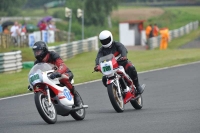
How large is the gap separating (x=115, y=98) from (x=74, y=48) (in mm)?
22549

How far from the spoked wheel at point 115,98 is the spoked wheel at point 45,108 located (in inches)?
57.4

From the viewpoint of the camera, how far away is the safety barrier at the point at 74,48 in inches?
1218

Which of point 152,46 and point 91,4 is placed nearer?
point 152,46

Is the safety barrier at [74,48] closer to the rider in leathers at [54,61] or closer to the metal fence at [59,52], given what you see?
the metal fence at [59,52]

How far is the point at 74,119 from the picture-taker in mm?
11609

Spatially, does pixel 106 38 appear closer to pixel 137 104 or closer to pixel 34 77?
pixel 137 104

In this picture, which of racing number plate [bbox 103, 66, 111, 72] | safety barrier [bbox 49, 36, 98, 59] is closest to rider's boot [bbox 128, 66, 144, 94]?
racing number plate [bbox 103, 66, 111, 72]

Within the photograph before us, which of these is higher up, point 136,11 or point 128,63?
point 128,63

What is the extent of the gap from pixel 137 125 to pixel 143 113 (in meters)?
1.95

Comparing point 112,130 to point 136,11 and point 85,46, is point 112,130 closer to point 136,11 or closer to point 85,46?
point 85,46

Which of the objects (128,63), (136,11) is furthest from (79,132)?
(136,11)

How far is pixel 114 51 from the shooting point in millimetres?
12406

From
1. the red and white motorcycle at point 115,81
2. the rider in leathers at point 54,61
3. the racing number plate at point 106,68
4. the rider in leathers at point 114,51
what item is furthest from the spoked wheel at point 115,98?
the rider in leathers at point 54,61

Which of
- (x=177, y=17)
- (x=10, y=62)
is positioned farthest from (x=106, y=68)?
(x=177, y=17)
